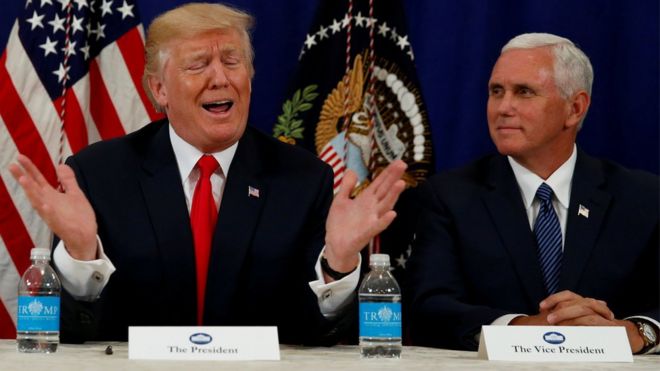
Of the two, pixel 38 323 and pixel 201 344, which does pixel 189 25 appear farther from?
pixel 201 344

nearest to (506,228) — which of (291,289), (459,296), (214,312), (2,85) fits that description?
(459,296)

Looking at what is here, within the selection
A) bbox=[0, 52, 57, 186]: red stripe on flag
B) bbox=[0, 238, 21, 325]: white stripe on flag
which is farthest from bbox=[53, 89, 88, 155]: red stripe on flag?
bbox=[0, 238, 21, 325]: white stripe on flag

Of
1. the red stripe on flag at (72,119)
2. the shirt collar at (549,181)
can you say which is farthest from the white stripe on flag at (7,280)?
the shirt collar at (549,181)

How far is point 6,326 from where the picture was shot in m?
4.34

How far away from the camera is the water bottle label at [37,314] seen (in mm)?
2678

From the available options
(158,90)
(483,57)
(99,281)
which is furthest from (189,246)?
(483,57)

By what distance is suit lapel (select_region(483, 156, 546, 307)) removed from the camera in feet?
12.3

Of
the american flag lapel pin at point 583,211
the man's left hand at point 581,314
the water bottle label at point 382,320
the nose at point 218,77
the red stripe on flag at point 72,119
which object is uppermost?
the nose at point 218,77

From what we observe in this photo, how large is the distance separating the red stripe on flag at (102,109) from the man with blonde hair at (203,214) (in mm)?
702

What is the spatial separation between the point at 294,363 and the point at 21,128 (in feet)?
7.25

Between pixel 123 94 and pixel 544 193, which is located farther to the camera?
pixel 123 94

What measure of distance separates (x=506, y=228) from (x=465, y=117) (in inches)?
38.2

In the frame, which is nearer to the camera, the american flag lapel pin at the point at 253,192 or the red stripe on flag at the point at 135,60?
the american flag lapel pin at the point at 253,192

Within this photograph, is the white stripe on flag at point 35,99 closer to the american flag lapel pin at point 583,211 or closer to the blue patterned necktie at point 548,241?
the blue patterned necktie at point 548,241
